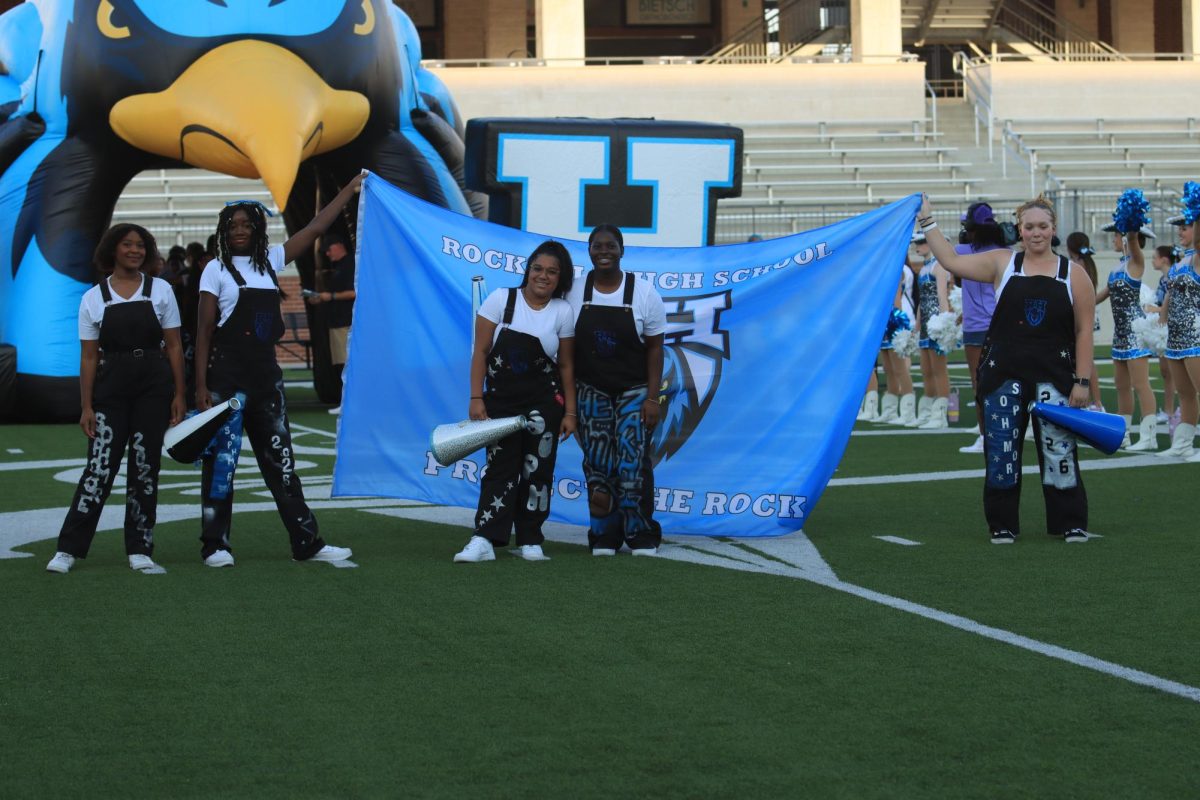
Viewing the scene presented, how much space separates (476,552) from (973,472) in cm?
422

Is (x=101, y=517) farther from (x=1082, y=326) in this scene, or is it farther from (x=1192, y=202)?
(x=1192, y=202)

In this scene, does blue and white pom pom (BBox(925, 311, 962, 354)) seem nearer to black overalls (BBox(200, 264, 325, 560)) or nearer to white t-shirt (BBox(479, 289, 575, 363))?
white t-shirt (BBox(479, 289, 575, 363))

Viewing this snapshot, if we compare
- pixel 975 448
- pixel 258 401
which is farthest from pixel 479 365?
pixel 975 448

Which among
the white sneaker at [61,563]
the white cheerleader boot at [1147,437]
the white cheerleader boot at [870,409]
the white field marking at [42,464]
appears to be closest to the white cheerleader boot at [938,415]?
the white cheerleader boot at [870,409]

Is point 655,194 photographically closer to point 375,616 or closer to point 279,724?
point 375,616

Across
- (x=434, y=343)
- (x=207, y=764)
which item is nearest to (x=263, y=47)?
(x=434, y=343)

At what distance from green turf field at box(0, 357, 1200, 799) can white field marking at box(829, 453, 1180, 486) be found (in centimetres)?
178

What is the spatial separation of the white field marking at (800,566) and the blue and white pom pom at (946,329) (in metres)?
5.33

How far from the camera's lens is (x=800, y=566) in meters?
6.75

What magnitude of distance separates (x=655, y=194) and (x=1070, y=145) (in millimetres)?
26747

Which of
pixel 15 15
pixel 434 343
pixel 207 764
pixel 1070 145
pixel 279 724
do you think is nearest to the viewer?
pixel 207 764

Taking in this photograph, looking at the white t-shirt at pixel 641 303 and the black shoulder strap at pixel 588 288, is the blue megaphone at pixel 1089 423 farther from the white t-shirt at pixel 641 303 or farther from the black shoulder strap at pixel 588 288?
the black shoulder strap at pixel 588 288

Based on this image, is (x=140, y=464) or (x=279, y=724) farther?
(x=140, y=464)

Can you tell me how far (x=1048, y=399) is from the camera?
7.27m
